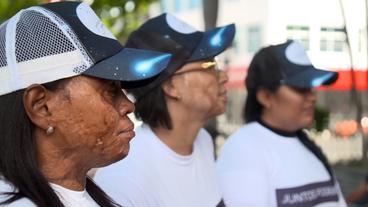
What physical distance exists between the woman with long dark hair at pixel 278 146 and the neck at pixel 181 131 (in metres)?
0.34

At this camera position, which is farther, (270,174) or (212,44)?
(270,174)

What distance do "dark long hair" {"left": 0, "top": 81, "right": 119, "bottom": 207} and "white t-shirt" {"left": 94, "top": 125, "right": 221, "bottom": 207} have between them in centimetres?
66

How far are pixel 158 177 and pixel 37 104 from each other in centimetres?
91

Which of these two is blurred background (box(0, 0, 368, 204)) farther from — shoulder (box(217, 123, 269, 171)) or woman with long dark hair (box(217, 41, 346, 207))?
shoulder (box(217, 123, 269, 171))

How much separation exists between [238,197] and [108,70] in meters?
1.38

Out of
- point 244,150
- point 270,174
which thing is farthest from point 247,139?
point 270,174

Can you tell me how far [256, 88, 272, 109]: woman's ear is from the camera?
10.2 ft

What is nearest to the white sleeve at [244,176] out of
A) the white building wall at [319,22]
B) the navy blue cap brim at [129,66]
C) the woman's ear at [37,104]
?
the navy blue cap brim at [129,66]

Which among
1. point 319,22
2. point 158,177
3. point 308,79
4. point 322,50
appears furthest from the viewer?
point 319,22

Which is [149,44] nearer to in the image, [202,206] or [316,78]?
[202,206]

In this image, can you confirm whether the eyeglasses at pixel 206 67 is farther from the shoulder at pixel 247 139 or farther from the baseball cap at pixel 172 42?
the shoulder at pixel 247 139

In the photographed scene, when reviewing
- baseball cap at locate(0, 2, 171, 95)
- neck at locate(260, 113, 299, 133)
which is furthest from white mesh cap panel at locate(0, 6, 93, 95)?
neck at locate(260, 113, 299, 133)

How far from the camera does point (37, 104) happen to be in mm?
1356

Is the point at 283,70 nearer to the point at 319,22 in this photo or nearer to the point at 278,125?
the point at 278,125
